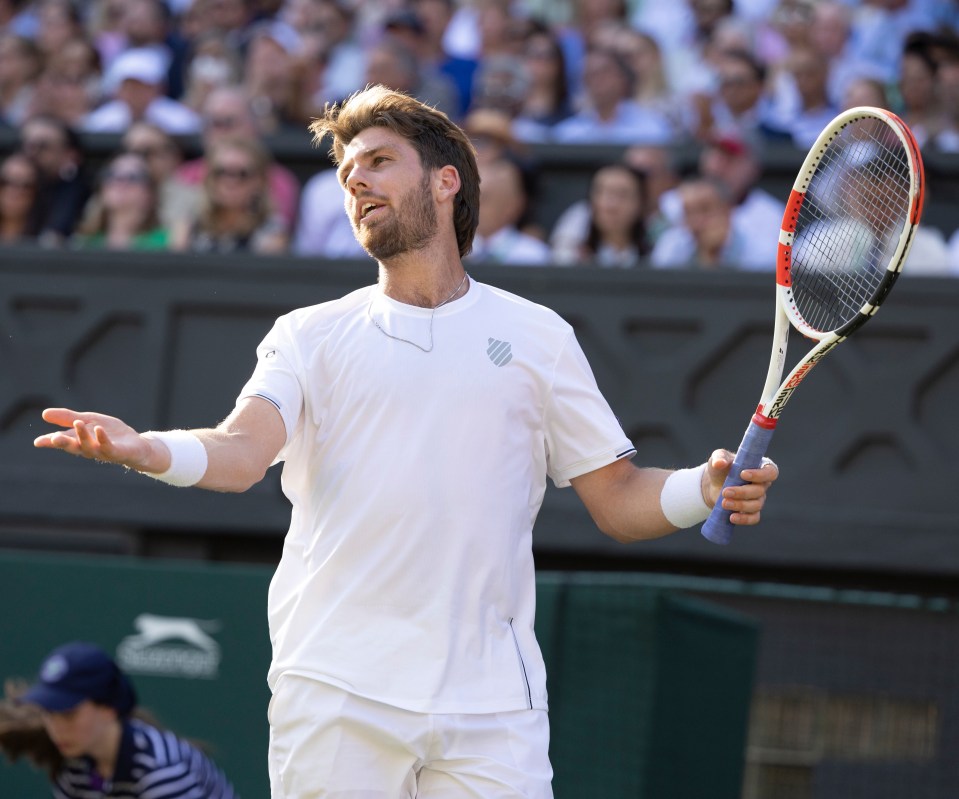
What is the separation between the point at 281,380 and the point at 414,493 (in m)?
0.40

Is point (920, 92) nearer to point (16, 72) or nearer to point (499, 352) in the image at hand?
point (499, 352)

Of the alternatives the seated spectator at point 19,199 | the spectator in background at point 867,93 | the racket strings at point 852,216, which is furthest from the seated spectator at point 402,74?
the racket strings at point 852,216

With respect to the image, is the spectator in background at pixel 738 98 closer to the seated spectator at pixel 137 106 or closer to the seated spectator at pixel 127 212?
the seated spectator at pixel 127 212

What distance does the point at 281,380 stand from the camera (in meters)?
3.64

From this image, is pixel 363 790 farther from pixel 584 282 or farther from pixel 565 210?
pixel 565 210

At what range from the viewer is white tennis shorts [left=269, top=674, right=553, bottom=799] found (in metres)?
3.47

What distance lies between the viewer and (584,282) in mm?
8383

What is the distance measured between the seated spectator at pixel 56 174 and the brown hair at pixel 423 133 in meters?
6.27

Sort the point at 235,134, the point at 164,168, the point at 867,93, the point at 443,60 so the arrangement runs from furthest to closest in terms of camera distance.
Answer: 1. the point at 443,60
2. the point at 164,168
3. the point at 235,134
4. the point at 867,93

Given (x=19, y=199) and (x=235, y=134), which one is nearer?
(x=235, y=134)

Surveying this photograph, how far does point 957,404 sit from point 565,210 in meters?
2.67

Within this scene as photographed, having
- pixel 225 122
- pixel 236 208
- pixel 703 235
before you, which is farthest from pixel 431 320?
pixel 225 122

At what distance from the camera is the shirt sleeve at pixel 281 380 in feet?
11.8

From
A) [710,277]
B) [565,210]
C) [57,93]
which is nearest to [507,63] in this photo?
[565,210]
